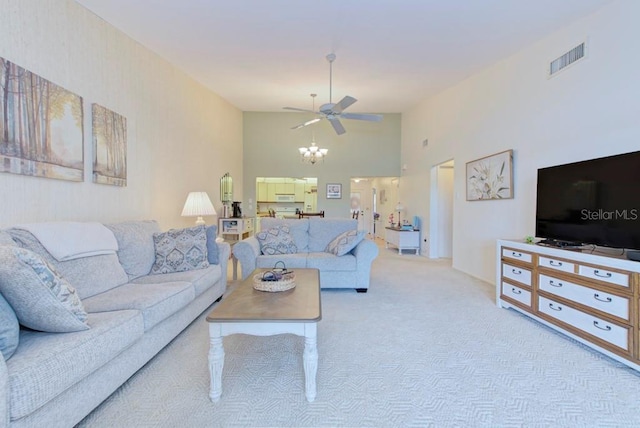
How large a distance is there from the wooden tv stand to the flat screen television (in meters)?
0.23

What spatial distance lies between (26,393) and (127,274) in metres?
1.60

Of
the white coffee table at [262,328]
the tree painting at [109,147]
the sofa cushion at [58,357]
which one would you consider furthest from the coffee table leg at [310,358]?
the tree painting at [109,147]

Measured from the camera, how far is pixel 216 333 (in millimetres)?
1673

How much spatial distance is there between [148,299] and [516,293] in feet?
11.2

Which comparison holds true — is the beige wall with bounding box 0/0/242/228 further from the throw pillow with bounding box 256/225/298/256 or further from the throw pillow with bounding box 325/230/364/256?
the throw pillow with bounding box 325/230/364/256

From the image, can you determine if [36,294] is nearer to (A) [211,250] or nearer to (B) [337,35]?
(A) [211,250]

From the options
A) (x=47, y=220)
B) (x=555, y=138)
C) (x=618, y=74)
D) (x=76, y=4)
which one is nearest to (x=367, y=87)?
(x=555, y=138)

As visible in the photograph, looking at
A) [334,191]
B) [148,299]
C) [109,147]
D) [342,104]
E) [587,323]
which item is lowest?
[587,323]

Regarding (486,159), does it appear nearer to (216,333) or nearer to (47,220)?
(216,333)

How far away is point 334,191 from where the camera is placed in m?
7.34

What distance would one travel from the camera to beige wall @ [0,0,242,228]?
2.23 m

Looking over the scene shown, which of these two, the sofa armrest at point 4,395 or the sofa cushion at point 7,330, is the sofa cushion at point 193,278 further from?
the sofa armrest at point 4,395

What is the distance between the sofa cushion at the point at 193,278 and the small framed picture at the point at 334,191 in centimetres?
467

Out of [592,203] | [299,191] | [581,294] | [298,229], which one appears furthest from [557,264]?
[299,191]
